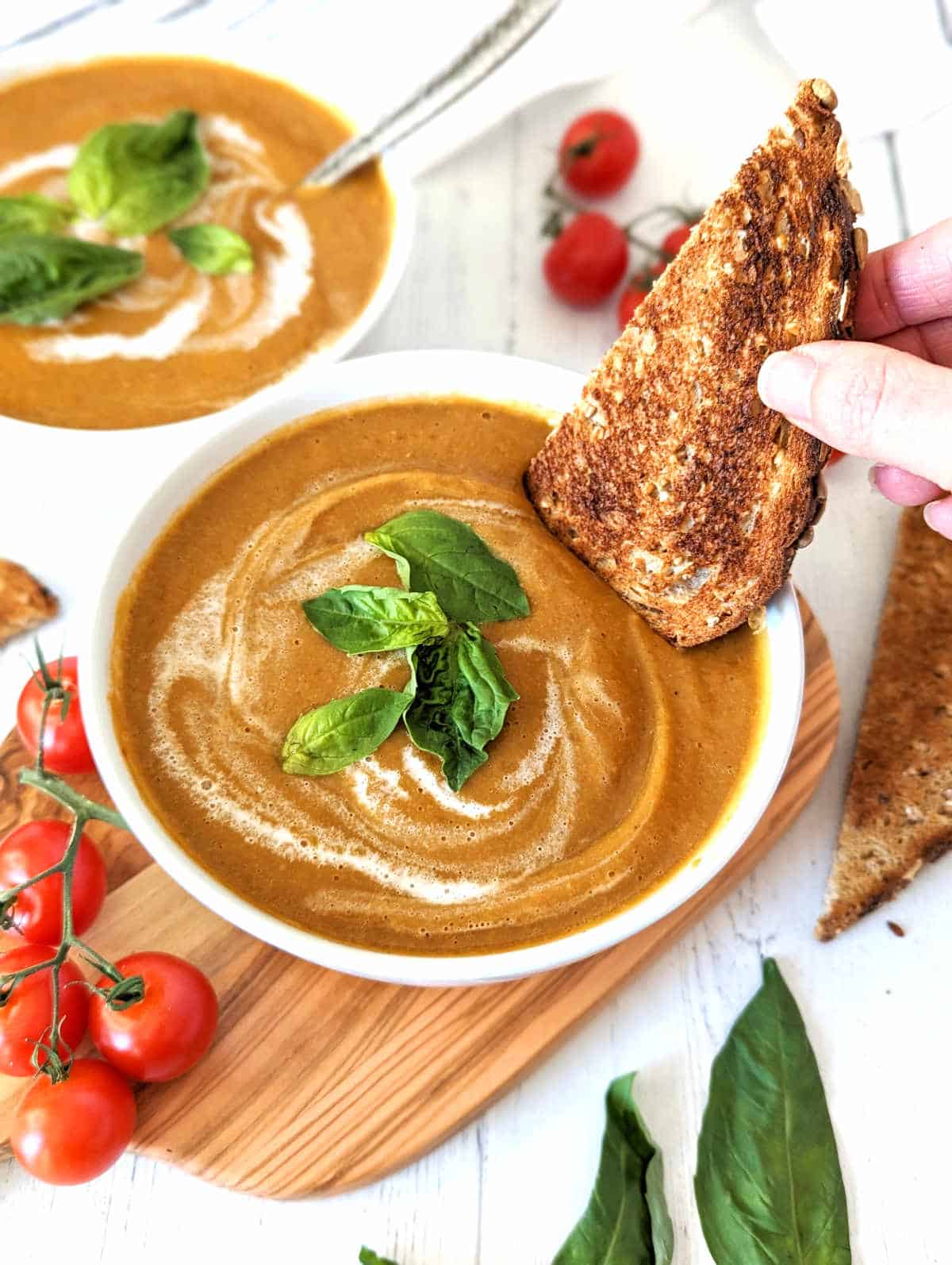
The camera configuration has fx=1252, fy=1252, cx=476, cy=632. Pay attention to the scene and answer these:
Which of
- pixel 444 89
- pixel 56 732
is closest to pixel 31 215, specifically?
pixel 444 89

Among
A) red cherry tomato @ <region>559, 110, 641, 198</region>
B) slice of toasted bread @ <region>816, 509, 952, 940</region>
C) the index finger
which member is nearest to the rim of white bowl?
red cherry tomato @ <region>559, 110, 641, 198</region>

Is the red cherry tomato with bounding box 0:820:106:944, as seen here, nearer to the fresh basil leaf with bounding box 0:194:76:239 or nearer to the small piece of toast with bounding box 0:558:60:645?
the small piece of toast with bounding box 0:558:60:645

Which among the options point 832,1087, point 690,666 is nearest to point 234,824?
point 690,666

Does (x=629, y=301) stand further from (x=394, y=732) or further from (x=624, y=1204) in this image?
(x=624, y=1204)

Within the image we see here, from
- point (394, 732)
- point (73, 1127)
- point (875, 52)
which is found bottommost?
point (73, 1127)

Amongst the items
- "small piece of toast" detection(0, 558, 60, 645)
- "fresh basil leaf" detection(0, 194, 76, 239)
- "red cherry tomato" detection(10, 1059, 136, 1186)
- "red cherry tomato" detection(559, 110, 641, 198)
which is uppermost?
"fresh basil leaf" detection(0, 194, 76, 239)

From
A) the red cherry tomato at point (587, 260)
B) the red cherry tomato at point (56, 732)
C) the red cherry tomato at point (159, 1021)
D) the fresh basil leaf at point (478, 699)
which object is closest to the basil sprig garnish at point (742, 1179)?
the red cherry tomato at point (159, 1021)

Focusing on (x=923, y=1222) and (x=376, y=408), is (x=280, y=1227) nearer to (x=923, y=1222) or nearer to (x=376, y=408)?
(x=923, y=1222)
